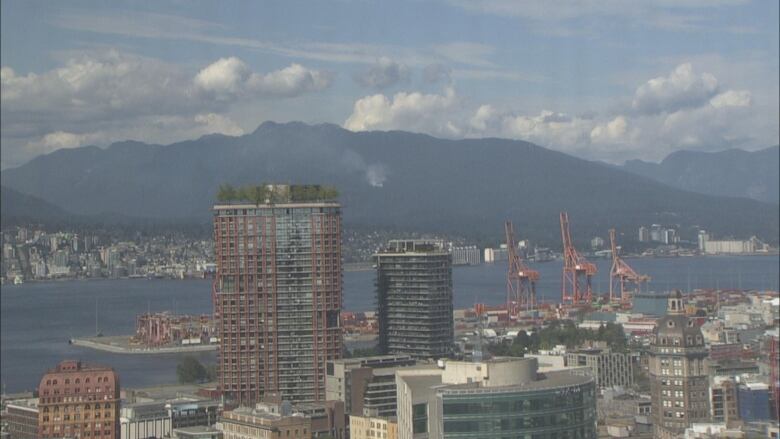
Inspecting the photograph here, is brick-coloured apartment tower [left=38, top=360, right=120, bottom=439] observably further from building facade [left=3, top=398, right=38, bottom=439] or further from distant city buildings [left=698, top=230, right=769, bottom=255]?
distant city buildings [left=698, top=230, right=769, bottom=255]

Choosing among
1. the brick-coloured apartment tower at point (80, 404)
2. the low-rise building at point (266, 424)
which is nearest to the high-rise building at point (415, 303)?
the low-rise building at point (266, 424)

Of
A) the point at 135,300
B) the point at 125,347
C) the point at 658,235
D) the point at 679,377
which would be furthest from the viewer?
the point at 658,235

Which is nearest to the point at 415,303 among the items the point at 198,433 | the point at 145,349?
the point at 198,433

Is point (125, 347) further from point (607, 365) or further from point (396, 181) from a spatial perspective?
point (396, 181)

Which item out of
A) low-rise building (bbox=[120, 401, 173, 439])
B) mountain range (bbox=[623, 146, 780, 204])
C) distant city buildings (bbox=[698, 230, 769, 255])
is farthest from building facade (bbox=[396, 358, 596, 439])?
mountain range (bbox=[623, 146, 780, 204])

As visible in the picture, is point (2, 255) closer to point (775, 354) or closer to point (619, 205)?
point (775, 354)

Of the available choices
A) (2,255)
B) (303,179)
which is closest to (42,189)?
(303,179)

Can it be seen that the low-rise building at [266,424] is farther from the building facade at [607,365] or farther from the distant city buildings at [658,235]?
the distant city buildings at [658,235]
